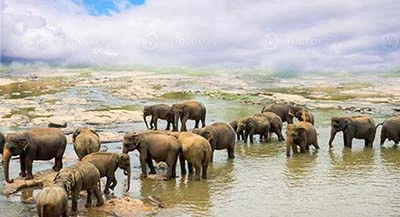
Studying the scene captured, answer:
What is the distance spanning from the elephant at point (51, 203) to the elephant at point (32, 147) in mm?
4958

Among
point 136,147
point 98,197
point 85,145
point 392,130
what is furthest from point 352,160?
point 98,197

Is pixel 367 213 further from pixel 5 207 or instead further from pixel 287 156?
pixel 5 207

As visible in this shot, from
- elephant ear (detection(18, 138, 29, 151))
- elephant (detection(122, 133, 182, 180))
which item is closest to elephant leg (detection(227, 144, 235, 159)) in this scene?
elephant (detection(122, 133, 182, 180))

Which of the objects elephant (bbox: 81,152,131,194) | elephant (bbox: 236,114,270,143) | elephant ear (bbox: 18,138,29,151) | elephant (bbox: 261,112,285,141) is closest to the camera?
elephant (bbox: 81,152,131,194)

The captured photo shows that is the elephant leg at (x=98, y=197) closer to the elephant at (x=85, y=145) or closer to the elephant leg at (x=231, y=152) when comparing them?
the elephant at (x=85, y=145)

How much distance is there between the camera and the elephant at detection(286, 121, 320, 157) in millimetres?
20078

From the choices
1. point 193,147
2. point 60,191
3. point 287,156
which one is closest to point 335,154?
point 287,156

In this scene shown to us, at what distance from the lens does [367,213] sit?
42.0 feet

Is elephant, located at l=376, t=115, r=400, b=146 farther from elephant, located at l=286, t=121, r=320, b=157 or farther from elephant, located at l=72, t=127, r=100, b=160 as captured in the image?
elephant, located at l=72, t=127, r=100, b=160

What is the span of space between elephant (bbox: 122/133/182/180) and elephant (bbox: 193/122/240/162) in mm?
2450

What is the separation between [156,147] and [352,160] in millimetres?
7485

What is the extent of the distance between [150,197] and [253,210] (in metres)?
2.59

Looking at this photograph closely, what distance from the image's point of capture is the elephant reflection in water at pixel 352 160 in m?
17.8

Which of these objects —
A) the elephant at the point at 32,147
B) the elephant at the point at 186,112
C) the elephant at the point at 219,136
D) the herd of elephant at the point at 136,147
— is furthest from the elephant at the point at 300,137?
the elephant at the point at 32,147
